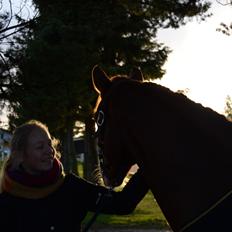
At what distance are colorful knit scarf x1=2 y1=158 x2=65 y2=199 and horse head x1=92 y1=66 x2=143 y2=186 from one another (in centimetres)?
36

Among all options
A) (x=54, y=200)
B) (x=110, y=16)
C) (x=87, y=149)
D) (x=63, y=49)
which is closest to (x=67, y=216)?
(x=54, y=200)

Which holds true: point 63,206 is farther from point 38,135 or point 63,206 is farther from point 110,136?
point 110,136

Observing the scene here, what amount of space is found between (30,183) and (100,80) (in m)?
0.77

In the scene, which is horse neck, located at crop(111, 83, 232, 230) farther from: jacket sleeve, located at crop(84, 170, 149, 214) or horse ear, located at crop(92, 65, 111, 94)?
jacket sleeve, located at crop(84, 170, 149, 214)

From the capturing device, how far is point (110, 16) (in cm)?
1803

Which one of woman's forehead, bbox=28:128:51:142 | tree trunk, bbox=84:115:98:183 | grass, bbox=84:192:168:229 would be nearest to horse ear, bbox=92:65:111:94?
woman's forehead, bbox=28:128:51:142

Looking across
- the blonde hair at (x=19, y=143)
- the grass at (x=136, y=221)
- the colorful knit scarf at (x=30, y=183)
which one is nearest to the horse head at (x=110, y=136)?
the colorful knit scarf at (x=30, y=183)

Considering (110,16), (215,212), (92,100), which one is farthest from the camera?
(92,100)

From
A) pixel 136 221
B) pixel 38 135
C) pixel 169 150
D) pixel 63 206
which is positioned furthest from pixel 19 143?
pixel 136 221

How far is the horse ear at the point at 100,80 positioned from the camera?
12.2 feet

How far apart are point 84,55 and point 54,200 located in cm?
1188

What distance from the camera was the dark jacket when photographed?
394 centimetres

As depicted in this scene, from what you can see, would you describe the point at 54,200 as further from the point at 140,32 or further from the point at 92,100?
the point at 140,32

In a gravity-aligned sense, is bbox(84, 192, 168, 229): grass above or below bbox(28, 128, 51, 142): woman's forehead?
below
